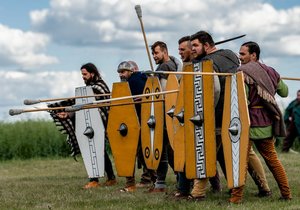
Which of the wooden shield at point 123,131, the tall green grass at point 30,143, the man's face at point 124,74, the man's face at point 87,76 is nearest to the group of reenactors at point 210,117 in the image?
the wooden shield at point 123,131

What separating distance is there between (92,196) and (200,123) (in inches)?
71.8

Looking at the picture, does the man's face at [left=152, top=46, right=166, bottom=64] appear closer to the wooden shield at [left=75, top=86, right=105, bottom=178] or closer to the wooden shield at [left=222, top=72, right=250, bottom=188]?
the wooden shield at [left=75, top=86, right=105, bottom=178]

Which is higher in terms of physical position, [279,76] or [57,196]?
[279,76]

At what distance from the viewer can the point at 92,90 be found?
10.7 meters

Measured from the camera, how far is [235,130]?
8055 mm

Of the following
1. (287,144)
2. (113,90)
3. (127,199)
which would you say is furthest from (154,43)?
(287,144)

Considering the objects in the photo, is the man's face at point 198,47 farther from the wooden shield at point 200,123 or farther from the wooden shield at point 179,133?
the wooden shield at point 179,133

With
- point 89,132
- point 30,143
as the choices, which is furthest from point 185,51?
point 30,143

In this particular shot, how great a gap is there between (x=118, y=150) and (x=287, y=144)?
9246 millimetres

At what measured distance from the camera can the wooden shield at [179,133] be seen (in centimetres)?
864

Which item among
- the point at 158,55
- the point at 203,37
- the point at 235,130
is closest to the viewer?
the point at 235,130

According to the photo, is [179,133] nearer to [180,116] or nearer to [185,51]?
[180,116]

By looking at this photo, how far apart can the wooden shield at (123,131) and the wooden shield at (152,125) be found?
18cm

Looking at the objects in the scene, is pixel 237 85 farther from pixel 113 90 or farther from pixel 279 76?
pixel 113 90
